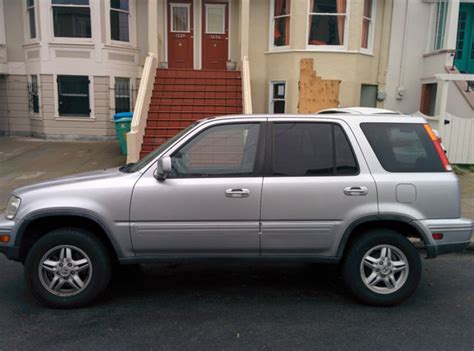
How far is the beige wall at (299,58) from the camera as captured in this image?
12.1m

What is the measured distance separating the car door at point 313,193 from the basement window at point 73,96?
11.2 metres

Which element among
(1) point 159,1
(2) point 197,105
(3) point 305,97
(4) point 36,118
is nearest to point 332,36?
(3) point 305,97

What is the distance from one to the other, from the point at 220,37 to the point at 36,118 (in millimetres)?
6728

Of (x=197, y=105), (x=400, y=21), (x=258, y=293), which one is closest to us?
(x=258, y=293)

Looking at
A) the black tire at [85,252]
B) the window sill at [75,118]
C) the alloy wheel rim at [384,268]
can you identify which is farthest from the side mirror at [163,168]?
the window sill at [75,118]

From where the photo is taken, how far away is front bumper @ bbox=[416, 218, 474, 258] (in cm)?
371

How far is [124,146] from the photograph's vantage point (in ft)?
36.3

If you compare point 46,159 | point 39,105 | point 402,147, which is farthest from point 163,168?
point 39,105

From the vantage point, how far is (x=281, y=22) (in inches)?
503

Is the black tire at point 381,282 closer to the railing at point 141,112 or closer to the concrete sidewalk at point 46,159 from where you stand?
the concrete sidewalk at point 46,159

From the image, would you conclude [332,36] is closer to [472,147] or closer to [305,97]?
[305,97]

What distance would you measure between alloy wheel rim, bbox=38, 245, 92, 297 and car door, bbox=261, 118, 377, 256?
64.4 inches

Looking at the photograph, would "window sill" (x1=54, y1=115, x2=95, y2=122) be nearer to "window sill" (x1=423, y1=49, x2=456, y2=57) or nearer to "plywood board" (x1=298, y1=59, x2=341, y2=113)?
"plywood board" (x1=298, y1=59, x2=341, y2=113)

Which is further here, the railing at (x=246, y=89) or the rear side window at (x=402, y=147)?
the railing at (x=246, y=89)
